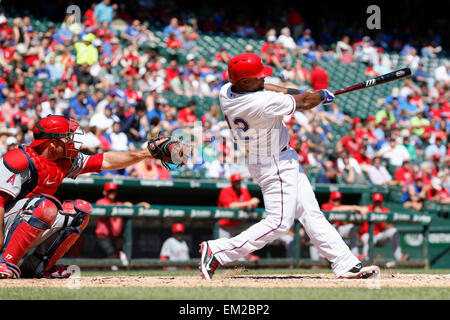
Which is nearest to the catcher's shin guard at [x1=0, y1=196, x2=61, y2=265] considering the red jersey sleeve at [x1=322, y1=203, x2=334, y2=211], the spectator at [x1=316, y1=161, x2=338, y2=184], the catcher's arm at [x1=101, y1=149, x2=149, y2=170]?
the catcher's arm at [x1=101, y1=149, x2=149, y2=170]

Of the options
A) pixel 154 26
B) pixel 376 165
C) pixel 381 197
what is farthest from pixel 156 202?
pixel 154 26

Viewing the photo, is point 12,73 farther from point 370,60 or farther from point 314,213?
point 370,60

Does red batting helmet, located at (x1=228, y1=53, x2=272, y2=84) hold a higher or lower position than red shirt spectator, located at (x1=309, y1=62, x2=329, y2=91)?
lower

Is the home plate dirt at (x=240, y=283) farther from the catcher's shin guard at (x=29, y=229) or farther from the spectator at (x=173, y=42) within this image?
the spectator at (x=173, y=42)

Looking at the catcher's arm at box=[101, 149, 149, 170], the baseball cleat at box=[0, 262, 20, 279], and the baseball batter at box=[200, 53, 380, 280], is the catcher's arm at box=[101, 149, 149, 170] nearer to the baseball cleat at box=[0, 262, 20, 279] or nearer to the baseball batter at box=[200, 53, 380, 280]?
the baseball batter at box=[200, 53, 380, 280]

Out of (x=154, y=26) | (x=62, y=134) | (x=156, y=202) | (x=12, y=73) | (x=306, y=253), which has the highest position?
(x=154, y=26)
